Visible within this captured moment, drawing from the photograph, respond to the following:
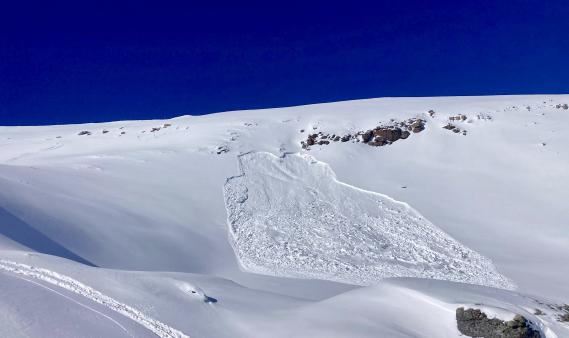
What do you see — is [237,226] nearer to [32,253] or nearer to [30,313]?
[32,253]

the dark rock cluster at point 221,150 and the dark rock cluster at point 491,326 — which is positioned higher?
the dark rock cluster at point 221,150

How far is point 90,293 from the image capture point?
9.52 metres

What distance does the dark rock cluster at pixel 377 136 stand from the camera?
27578 mm

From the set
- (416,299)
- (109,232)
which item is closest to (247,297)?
(416,299)

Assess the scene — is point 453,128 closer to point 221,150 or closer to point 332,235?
point 221,150

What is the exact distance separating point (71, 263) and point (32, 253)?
3.62 ft

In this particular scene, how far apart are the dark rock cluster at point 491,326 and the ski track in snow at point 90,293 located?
5.21 meters

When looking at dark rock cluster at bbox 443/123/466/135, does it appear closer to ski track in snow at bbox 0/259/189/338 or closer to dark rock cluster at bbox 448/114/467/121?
dark rock cluster at bbox 448/114/467/121

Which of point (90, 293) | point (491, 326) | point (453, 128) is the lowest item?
point (90, 293)

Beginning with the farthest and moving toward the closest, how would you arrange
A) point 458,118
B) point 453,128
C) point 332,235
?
point 458,118 < point 453,128 < point 332,235

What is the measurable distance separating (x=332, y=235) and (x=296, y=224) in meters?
1.58

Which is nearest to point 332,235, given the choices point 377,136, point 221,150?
point 221,150

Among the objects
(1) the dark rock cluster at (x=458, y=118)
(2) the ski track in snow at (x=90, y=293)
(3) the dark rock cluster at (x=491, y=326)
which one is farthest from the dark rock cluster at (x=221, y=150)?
(3) the dark rock cluster at (x=491, y=326)

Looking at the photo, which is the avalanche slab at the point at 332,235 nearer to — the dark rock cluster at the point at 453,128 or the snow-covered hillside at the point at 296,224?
the snow-covered hillside at the point at 296,224
